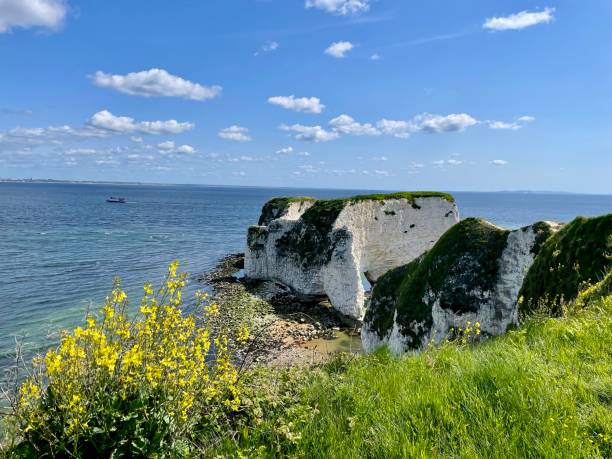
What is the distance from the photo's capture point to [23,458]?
12.8 feet

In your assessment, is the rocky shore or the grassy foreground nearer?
the grassy foreground

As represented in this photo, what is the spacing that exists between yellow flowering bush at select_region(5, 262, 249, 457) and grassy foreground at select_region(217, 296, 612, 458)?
784 mm

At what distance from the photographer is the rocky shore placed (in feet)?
83.1

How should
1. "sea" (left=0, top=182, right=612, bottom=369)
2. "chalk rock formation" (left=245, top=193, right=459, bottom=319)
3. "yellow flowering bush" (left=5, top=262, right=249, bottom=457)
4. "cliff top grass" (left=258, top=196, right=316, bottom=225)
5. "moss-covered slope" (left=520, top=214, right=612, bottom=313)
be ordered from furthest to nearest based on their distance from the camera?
"cliff top grass" (left=258, top=196, right=316, bottom=225) < "chalk rock formation" (left=245, top=193, right=459, bottom=319) < "sea" (left=0, top=182, right=612, bottom=369) < "moss-covered slope" (left=520, top=214, right=612, bottom=313) < "yellow flowering bush" (left=5, top=262, right=249, bottom=457)

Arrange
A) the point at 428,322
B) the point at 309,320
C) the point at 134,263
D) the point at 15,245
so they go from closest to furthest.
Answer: the point at 428,322 → the point at 309,320 → the point at 134,263 → the point at 15,245

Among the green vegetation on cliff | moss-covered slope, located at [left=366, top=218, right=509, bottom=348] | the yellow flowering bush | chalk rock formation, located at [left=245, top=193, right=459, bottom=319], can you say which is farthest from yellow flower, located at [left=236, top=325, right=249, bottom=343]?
the green vegetation on cliff

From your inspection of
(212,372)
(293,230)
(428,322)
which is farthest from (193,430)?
(293,230)

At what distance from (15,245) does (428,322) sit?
58069 millimetres

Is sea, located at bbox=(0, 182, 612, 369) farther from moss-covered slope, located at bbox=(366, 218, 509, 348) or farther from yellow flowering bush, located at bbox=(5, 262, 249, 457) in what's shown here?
moss-covered slope, located at bbox=(366, 218, 509, 348)

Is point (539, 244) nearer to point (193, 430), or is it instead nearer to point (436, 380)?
point (436, 380)

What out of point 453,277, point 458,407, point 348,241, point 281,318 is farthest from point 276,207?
point 458,407

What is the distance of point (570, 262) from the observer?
12.4 m

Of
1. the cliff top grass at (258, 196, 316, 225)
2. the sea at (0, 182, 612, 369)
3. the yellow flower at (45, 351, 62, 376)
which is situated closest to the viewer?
the yellow flower at (45, 351, 62, 376)

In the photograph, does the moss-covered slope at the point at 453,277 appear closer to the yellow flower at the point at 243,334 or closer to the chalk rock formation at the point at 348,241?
the yellow flower at the point at 243,334
